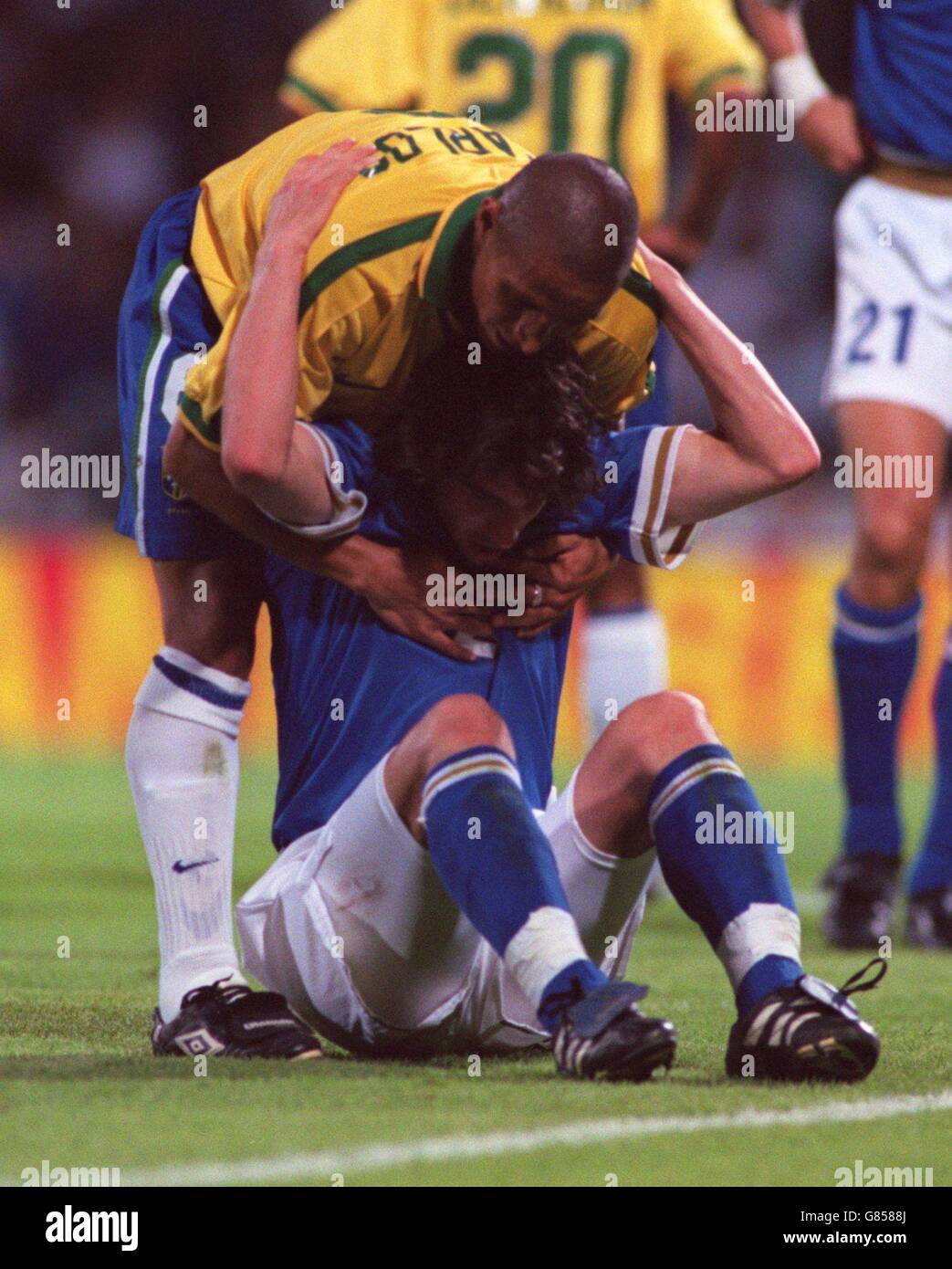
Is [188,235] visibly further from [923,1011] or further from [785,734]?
[785,734]

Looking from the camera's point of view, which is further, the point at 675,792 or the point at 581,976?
the point at 675,792

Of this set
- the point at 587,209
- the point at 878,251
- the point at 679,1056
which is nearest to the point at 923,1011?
the point at 679,1056

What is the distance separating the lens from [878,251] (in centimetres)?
516

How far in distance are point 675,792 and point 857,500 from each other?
2.19 metres

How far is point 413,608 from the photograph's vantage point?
120 inches

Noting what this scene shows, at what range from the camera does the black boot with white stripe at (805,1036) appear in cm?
270

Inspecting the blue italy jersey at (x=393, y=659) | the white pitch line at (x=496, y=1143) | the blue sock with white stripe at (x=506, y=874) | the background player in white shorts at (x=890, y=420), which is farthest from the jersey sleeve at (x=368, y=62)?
the white pitch line at (x=496, y=1143)

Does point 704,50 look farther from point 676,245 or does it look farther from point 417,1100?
point 417,1100

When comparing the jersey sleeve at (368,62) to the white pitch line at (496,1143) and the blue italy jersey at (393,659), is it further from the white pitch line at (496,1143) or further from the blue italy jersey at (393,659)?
the white pitch line at (496,1143)

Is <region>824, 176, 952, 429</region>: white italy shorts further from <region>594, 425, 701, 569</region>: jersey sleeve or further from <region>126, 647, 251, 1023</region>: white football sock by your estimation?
<region>126, 647, 251, 1023</region>: white football sock

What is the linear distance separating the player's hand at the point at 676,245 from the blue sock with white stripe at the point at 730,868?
312 centimetres

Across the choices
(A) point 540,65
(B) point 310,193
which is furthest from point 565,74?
(B) point 310,193

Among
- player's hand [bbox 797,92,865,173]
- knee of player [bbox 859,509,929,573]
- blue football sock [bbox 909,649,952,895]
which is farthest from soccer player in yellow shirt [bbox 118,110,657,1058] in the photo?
player's hand [bbox 797,92,865,173]

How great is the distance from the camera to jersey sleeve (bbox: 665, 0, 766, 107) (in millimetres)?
5758
